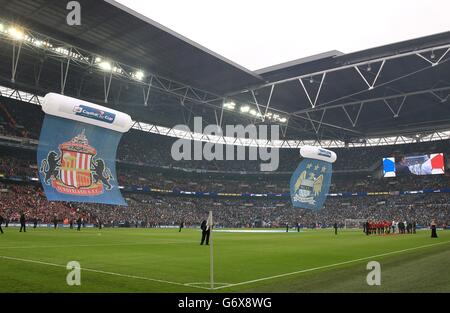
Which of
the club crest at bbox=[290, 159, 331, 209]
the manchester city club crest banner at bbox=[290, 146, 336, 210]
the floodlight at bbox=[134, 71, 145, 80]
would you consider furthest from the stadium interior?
the club crest at bbox=[290, 159, 331, 209]

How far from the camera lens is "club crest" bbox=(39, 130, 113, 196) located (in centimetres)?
3072

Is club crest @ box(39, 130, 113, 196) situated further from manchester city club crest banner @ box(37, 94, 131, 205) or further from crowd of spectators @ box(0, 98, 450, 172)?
crowd of spectators @ box(0, 98, 450, 172)

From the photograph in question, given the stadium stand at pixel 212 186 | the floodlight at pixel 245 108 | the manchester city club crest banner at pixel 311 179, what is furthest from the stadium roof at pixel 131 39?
the stadium stand at pixel 212 186

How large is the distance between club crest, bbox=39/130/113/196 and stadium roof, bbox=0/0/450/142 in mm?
7893

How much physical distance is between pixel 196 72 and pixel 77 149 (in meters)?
15.5

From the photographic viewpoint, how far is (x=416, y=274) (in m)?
12.0

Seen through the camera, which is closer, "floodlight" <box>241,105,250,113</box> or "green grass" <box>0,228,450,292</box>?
"green grass" <box>0,228,450,292</box>

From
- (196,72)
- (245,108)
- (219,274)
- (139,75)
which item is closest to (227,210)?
(245,108)

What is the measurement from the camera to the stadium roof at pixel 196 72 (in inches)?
1328

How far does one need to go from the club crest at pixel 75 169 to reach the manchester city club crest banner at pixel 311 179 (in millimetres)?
18617

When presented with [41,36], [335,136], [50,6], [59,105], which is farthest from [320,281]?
[335,136]

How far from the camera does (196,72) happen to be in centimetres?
4278

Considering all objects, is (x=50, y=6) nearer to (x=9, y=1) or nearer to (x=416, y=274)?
(x=9, y=1)
